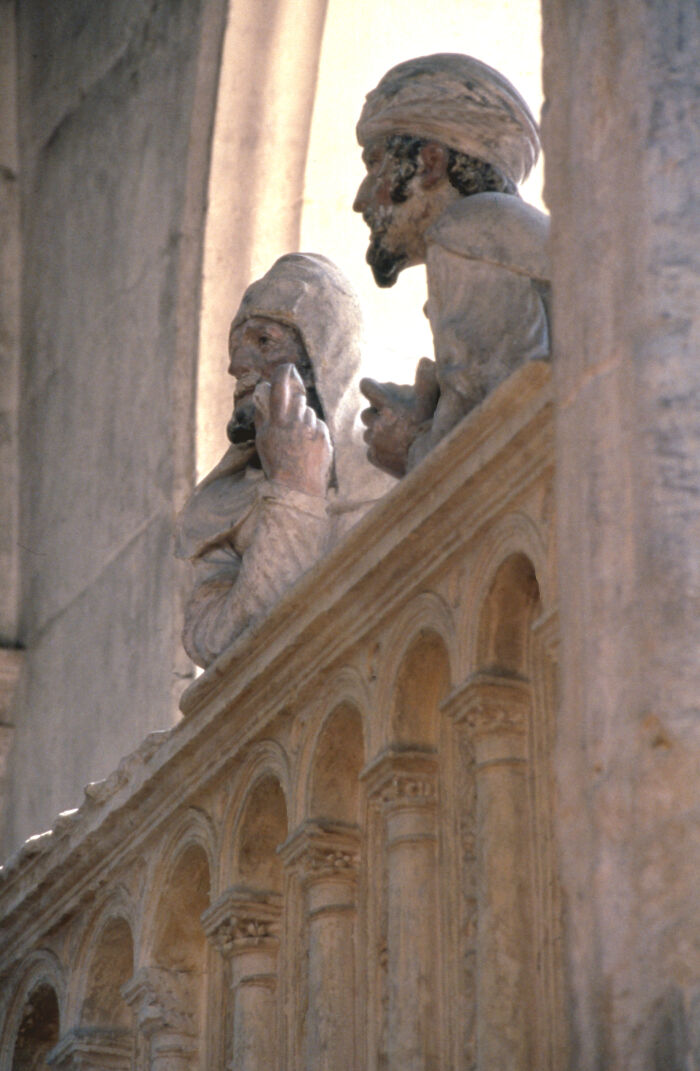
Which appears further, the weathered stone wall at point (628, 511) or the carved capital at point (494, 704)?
the carved capital at point (494, 704)

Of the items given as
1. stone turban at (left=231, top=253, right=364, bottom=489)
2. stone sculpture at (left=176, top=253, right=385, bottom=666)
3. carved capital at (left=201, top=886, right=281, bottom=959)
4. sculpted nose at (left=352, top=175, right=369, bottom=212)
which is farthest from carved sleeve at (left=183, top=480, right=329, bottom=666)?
sculpted nose at (left=352, top=175, right=369, bottom=212)

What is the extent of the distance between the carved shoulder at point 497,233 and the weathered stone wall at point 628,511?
836mm

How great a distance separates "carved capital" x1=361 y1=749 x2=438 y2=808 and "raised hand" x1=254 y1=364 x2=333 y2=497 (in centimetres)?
110

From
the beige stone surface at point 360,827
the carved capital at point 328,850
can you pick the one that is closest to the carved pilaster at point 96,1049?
the beige stone surface at point 360,827

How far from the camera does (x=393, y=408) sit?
629 centimetres

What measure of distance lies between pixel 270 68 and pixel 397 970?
376cm

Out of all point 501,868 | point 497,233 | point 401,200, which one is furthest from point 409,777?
point 401,200

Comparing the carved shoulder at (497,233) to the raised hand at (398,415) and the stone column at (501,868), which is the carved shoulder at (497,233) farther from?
the stone column at (501,868)

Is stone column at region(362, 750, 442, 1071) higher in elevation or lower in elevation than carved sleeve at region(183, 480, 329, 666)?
lower

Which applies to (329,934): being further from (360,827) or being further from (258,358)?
(258,358)

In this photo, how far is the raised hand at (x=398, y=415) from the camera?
245 inches

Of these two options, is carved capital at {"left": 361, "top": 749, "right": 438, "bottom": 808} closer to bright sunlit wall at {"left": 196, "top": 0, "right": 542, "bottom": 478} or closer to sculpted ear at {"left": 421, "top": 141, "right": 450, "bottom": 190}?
sculpted ear at {"left": 421, "top": 141, "right": 450, "bottom": 190}

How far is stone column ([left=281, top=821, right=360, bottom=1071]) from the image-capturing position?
604 cm

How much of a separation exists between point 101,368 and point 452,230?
3.33 meters
